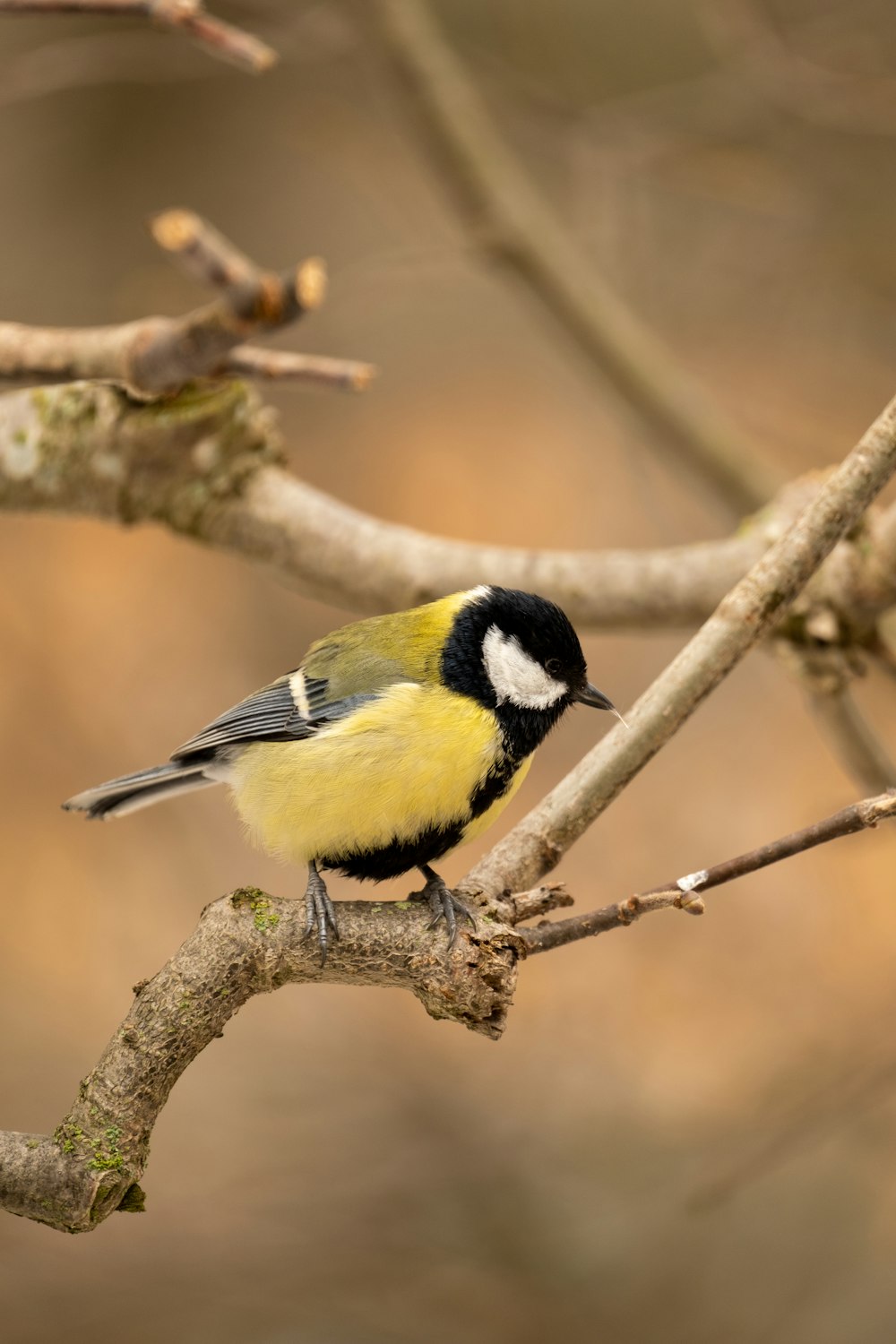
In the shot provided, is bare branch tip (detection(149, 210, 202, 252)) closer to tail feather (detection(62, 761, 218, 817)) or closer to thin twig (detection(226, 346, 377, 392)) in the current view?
thin twig (detection(226, 346, 377, 392))

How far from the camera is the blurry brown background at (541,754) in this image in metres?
2.31

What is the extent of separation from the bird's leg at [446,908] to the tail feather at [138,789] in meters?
0.40

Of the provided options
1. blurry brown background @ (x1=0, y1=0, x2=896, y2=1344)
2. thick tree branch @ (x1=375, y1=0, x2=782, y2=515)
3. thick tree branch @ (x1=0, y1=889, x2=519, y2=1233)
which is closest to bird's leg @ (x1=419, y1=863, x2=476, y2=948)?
thick tree branch @ (x1=0, y1=889, x2=519, y2=1233)

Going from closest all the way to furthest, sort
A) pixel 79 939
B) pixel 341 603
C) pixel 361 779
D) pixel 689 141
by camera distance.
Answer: pixel 361 779 → pixel 341 603 → pixel 79 939 → pixel 689 141

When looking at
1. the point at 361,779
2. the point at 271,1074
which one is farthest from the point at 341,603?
the point at 271,1074

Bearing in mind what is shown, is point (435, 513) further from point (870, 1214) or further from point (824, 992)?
point (870, 1214)

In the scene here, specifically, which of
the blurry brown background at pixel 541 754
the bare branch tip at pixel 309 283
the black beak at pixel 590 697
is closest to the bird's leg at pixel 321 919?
the black beak at pixel 590 697

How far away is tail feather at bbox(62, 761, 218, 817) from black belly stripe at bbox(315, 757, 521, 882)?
237 millimetres

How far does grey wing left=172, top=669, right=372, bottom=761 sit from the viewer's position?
1505 mm

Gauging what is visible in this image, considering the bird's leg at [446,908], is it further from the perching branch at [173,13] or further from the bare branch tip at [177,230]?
the perching branch at [173,13]

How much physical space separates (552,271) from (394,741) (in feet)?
5.46

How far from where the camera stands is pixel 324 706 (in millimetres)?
1519

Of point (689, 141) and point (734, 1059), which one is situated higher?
point (689, 141)

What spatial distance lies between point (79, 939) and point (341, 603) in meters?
1.34
